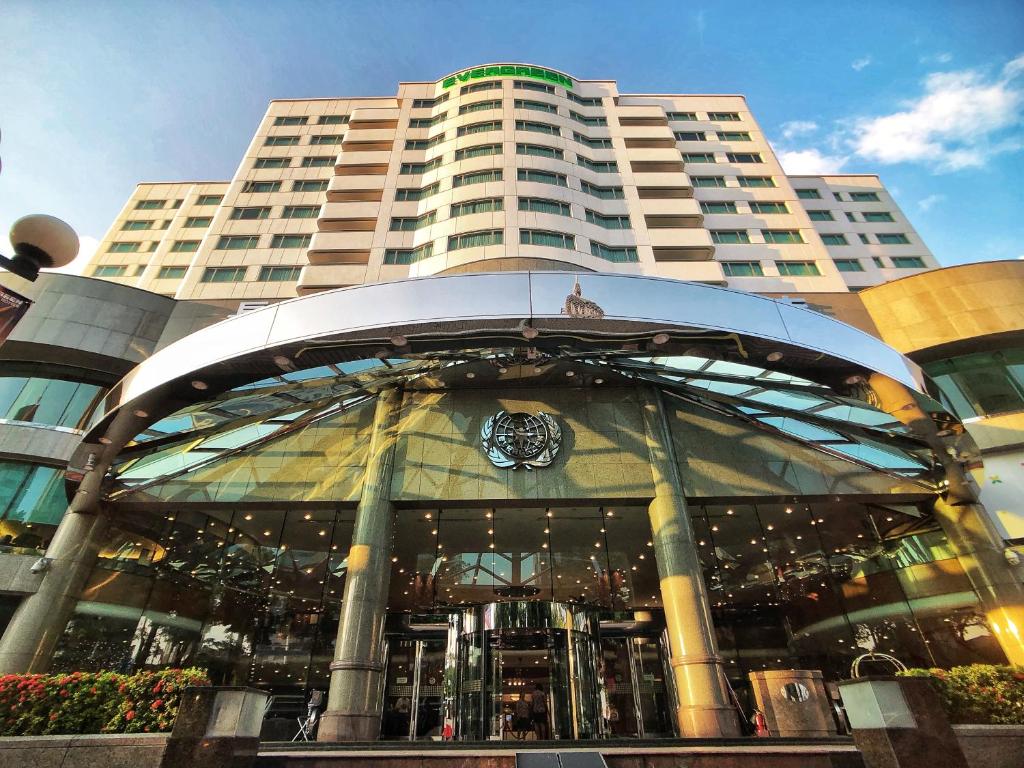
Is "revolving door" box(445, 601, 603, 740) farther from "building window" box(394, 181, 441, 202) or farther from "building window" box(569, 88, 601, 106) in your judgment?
"building window" box(569, 88, 601, 106)

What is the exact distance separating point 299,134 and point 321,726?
43940 mm

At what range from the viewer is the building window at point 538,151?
3656 centimetres

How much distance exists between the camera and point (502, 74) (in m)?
42.7

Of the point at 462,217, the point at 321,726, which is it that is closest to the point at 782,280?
the point at 462,217

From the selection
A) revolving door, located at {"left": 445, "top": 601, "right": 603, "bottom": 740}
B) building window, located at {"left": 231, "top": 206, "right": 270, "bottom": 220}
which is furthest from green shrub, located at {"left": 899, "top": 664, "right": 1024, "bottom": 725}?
building window, located at {"left": 231, "top": 206, "right": 270, "bottom": 220}

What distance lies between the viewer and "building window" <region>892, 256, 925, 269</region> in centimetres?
4512

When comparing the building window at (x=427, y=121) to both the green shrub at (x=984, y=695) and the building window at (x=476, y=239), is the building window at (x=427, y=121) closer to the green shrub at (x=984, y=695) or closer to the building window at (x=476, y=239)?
the building window at (x=476, y=239)

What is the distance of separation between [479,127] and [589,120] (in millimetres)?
10413

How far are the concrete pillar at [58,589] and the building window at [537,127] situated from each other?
35.5 m

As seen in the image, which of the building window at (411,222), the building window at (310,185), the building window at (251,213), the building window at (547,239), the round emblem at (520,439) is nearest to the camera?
the round emblem at (520,439)

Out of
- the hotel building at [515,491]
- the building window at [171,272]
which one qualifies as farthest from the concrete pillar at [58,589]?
the building window at [171,272]

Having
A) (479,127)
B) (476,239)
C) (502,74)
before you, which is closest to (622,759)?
(476,239)

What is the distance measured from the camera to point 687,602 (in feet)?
46.0

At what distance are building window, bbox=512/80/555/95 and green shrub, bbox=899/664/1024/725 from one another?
44.8 m
